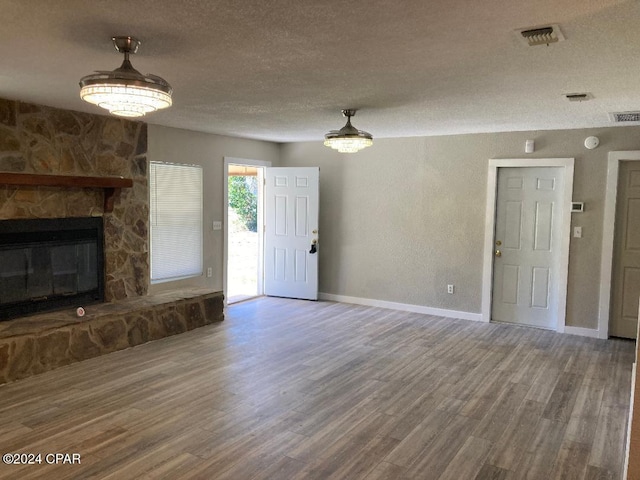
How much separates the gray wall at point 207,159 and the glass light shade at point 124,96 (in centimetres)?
334

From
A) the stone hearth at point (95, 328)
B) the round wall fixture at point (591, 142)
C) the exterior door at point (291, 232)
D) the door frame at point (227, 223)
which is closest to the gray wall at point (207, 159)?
the door frame at point (227, 223)

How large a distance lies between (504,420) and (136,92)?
3097mm

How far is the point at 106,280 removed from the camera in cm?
521

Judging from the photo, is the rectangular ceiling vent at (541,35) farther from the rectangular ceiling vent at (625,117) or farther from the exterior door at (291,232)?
the exterior door at (291,232)

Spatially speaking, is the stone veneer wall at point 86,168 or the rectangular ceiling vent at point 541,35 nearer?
the rectangular ceiling vent at point 541,35

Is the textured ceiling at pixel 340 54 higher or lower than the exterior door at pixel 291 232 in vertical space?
higher

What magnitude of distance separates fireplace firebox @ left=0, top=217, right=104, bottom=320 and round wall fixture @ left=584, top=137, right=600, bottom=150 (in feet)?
17.4

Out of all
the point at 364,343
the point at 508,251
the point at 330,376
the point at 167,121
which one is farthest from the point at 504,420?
the point at 167,121

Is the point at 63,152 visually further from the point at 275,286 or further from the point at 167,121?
the point at 275,286

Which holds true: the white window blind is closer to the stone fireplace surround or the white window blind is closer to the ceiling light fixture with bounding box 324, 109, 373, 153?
the stone fireplace surround

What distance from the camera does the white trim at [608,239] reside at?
5301 mm

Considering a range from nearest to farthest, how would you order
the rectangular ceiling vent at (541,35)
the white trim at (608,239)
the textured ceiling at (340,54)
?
the textured ceiling at (340,54) < the rectangular ceiling vent at (541,35) < the white trim at (608,239)

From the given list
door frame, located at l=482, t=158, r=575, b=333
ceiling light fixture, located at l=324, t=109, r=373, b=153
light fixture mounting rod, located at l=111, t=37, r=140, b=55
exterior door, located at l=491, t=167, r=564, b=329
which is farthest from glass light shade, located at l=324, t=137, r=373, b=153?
exterior door, located at l=491, t=167, r=564, b=329

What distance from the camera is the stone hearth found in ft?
13.0
